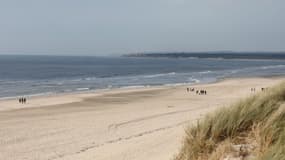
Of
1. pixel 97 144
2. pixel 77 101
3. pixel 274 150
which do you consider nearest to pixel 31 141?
pixel 97 144

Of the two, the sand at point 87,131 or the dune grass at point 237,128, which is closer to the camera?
the dune grass at point 237,128

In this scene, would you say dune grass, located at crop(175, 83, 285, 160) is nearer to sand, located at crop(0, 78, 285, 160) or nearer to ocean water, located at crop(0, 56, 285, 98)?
sand, located at crop(0, 78, 285, 160)

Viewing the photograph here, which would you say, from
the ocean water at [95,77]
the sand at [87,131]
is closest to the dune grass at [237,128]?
the sand at [87,131]

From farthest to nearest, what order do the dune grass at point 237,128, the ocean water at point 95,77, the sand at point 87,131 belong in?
the ocean water at point 95,77 < the sand at point 87,131 < the dune grass at point 237,128

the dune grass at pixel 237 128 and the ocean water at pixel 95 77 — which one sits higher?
the dune grass at pixel 237 128

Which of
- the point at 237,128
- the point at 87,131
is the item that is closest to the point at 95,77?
the point at 87,131

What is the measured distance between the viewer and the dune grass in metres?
5.79

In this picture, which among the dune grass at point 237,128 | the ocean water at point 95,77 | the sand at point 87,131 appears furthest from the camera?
the ocean water at point 95,77

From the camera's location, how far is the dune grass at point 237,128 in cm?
579

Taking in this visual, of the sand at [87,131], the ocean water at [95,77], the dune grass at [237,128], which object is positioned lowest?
the ocean water at [95,77]

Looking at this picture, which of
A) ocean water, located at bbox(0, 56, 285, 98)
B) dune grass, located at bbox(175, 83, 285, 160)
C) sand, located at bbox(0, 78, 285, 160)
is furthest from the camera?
ocean water, located at bbox(0, 56, 285, 98)

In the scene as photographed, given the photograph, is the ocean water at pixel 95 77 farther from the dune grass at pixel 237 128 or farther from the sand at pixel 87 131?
the dune grass at pixel 237 128

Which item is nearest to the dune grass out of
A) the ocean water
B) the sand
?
the sand

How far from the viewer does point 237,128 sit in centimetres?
623
